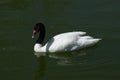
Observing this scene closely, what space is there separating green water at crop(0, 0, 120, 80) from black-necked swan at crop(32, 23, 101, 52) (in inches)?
5.8

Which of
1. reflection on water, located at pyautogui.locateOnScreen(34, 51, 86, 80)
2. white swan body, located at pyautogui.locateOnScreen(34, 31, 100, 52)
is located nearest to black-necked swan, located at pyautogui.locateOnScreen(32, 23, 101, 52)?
white swan body, located at pyautogui.locateOnScreen(34, 31, 100, 52)

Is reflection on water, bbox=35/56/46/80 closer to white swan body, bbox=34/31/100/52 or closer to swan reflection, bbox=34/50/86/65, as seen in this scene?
swan reflection, bbox=34/50/86/65

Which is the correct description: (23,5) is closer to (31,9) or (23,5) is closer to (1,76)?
(31,9)

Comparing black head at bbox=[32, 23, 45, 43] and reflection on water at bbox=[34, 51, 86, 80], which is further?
black head at bbox=[32, 23, 45, 43]

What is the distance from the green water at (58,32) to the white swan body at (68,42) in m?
0.14

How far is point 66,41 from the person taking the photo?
41.3ft

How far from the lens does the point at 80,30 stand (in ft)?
44.4

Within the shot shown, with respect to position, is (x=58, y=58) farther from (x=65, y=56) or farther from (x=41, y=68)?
(x=41, y=68)

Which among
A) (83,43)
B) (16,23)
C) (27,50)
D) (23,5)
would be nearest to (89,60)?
(83,43)

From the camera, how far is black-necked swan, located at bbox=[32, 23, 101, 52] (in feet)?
41.3

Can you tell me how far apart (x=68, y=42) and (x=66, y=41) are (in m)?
0.06

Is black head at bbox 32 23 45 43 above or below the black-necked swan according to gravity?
above

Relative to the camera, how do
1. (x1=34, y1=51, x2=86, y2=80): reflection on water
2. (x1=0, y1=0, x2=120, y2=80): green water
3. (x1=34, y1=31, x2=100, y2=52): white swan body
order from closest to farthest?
(x1=0, y1=0, x2=120, y2=80): green water, (x1=34, y1=51, x2=86, y2=80): reflection on water, (x1=34, y1=31, x2=100, y2=52): white swan body

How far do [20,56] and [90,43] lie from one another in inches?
68.3
